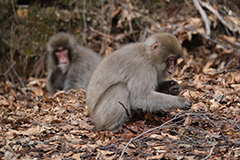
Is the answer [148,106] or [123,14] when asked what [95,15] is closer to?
[123,14]

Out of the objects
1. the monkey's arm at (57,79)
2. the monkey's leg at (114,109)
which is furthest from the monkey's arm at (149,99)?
the monkey's arm at (57,79)

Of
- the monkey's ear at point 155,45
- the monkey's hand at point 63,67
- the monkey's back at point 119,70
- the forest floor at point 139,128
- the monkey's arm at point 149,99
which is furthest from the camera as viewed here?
the monkey's hand at point 63,67

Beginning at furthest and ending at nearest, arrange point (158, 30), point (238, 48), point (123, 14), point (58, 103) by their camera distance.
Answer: point (123, 14) → point (158, 30) → point (238, 48) → point (58, 103)

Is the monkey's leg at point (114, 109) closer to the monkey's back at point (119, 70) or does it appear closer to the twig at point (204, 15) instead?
the monkey's back at point (119, 70)

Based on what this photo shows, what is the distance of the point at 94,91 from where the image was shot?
183 inches

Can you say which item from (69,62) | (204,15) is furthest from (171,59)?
(204,15)

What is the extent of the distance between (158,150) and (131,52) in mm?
1586

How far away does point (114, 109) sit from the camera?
14.4 ft

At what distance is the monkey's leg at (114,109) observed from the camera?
4.37m

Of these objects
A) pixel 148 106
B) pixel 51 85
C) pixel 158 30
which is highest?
pixel 158 30

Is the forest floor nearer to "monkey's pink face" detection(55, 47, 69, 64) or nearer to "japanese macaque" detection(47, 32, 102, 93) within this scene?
"japanese macaque" detection(47, 32, 102, 93)

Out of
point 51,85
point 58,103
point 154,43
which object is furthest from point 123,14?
point 154,43

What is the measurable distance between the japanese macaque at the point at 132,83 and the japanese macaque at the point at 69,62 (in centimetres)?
324

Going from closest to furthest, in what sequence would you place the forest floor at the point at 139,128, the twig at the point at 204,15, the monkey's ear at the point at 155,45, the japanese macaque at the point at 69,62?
1. the forest floor at the point at 139,128
2. the monkey's ear at the point at 155,45
3. the japanese macaque at the point at 69,62
4. the twig at the point at 204,15
